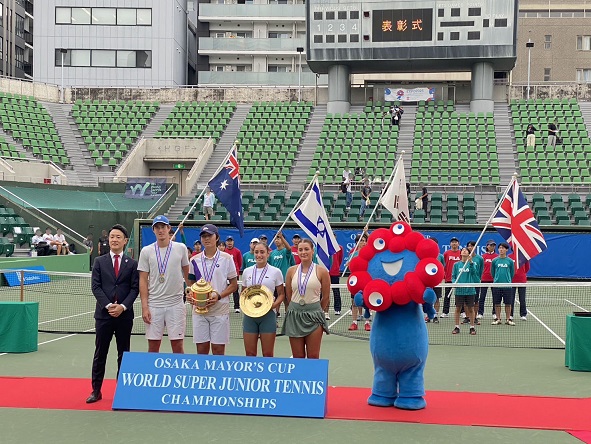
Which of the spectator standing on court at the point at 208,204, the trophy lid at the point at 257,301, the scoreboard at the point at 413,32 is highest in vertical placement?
the scoreboard at the point at 413,32

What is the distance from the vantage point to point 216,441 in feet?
24.1

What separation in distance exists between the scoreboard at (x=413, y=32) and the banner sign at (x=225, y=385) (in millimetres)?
32681

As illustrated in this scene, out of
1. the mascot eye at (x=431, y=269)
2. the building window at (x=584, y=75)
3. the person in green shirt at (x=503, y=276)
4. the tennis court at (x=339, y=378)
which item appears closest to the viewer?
the tennis court at (x=339, y=378)

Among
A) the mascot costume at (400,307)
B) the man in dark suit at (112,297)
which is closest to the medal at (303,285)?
the mascot costume at (400,307)

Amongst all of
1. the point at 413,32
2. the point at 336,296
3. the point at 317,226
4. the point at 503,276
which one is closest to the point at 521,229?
the point at 503,276

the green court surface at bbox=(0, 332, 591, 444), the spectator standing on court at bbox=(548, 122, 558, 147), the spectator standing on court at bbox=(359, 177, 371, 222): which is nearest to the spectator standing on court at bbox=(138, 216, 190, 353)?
the green court surface at bbox=(0, 332, 591, 444)

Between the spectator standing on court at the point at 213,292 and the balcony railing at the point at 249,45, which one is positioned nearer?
the spectator standing on court at the point at 213,292

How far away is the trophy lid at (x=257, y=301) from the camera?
8914mm

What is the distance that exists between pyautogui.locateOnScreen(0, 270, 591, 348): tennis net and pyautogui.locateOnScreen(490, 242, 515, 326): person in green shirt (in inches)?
9.8

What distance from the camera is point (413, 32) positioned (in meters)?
38.9

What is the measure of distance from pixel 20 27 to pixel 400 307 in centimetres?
7759

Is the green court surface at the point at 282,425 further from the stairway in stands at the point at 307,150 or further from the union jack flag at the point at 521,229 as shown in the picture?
the stairway in stands at the point at 307,150

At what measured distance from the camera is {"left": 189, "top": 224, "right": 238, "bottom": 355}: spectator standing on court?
9047mm

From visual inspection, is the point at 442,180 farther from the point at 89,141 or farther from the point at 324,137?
the point at 89,141
